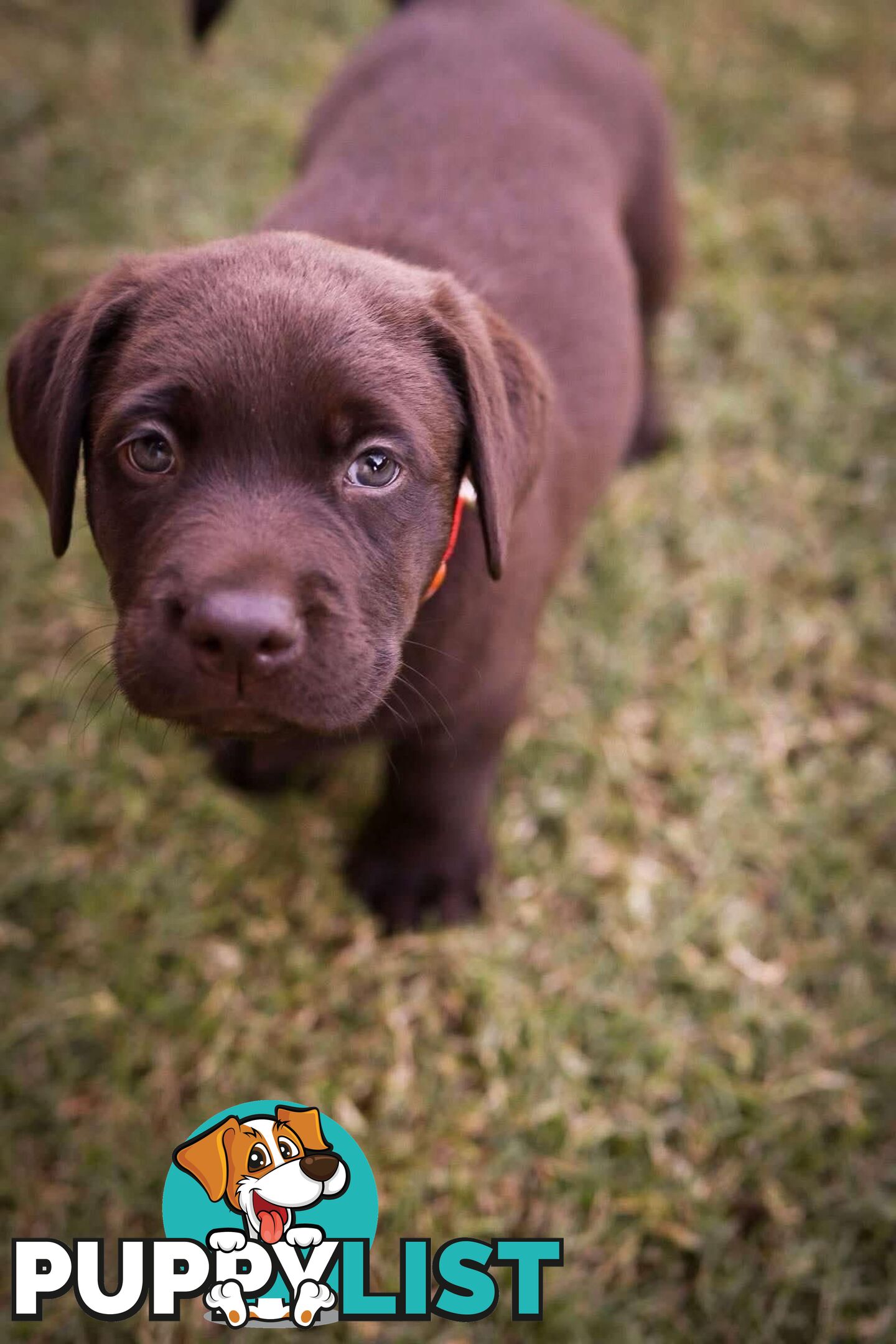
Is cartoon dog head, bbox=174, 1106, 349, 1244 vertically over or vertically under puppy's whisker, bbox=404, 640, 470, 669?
under

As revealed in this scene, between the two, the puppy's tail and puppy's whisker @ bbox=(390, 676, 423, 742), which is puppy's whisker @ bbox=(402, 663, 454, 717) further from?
the puppy's tail

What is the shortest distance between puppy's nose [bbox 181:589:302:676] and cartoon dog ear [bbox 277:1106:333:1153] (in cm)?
124

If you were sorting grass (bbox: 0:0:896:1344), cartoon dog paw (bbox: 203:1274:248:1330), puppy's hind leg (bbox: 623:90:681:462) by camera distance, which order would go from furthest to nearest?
puppy's hind leg (bbox: 623:90:681:462)
grass (bbox: 0:0:896:1344)
cartoon dog paw (bbox: 203:1274:248:1330)

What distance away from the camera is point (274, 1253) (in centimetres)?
229

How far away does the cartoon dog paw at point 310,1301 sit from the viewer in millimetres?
2371

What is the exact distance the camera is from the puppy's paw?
3084mm

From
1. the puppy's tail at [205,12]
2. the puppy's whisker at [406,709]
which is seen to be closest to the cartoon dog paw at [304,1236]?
the puppy's whisker at [406,709]

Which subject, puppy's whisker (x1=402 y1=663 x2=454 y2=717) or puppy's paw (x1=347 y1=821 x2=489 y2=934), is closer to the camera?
puppy's whisker (x1=402 y1=663 x2=454 y2=717)

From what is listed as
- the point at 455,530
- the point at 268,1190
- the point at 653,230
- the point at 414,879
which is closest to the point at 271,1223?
the point at 268,1190

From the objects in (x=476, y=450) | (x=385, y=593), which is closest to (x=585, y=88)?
(x=476, y=450)

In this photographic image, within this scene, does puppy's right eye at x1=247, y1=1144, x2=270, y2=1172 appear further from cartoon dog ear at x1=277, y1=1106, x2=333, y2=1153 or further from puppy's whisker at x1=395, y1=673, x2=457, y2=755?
puppy's whisker at x1=395, y1=673, x2=457, y2=755

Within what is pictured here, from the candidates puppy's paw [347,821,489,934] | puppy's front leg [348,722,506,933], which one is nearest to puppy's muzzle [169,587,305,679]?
puppy's front leg [348,722,506,933]

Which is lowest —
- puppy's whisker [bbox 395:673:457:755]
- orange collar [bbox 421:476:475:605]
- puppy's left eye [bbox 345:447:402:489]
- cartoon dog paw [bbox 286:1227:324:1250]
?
cartoon dog paw [bbox 286:1227:324:1250]

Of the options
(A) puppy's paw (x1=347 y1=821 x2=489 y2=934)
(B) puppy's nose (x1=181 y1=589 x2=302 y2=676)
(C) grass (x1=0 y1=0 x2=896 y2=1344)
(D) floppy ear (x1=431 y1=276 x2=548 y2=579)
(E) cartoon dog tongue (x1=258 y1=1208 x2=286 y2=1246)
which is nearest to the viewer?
(B) puppy's nose (x1=181 y1=589 x2=302 y2=676)
